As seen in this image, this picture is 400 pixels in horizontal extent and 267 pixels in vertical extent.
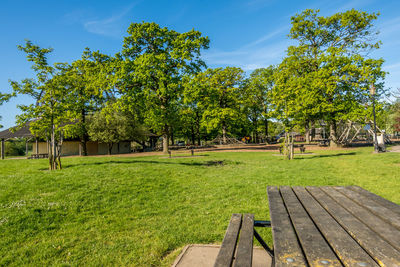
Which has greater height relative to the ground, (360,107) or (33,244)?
(360,107)

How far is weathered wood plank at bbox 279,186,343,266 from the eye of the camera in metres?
1.48

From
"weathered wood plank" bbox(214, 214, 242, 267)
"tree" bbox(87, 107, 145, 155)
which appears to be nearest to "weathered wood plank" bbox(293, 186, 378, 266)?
"weathered wood plank" bbox(214, 214, 242, 267)

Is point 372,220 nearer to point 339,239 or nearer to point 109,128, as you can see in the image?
point 339,239

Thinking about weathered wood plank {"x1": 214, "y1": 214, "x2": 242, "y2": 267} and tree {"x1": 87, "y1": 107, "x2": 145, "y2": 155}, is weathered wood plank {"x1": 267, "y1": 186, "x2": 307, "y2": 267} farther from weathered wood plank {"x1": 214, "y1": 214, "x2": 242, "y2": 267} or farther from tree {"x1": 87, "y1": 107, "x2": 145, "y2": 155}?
tree {"x1": 87, "y1": 107, "x2": 145, "y2": 155}

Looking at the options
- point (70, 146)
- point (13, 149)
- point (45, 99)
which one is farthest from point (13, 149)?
point (45, 99)

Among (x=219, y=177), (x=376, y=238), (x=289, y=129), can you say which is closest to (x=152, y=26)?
(x=289, y=129)

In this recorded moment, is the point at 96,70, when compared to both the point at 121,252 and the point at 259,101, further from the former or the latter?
the point at 259,101

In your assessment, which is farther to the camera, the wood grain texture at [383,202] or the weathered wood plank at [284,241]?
the wood grain texture at [383,202]

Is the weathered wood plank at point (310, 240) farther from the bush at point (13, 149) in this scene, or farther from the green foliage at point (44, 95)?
the bush at point (13, 149)

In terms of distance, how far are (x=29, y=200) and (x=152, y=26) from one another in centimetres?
2088

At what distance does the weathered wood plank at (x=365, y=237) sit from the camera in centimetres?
145

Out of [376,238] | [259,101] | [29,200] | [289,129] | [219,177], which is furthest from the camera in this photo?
[259,101]

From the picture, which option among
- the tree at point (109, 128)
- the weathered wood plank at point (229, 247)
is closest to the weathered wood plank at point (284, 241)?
the weathered wood plank at point (229, 247)

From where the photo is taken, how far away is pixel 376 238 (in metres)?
1.74
